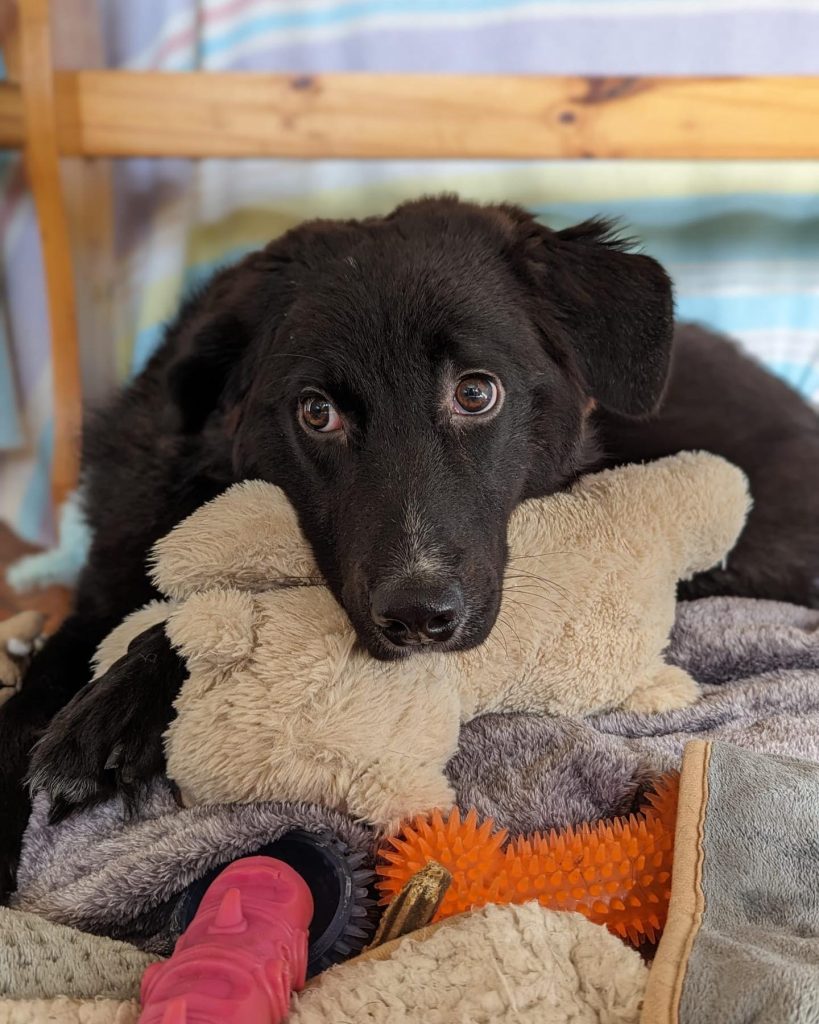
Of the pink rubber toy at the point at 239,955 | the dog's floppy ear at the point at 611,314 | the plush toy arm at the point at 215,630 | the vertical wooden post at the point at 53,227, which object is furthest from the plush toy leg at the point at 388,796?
the vertical wooden post at the point at 53,227

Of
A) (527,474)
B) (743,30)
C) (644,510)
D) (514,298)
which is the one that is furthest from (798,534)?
(743,30)

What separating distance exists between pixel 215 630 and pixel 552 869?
54cm

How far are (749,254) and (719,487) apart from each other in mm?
1806

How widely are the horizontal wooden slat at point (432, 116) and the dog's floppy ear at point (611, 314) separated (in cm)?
102

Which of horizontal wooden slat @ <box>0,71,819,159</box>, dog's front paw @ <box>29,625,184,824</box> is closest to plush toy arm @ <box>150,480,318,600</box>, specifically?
dog's front paw @ <box>29,625,184,824</box>

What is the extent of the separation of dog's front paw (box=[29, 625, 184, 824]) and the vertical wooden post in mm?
1185

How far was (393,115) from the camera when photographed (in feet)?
8.24

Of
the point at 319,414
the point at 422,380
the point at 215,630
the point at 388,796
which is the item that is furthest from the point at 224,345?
the point at 388,796

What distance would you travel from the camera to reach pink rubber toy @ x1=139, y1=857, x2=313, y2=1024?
0.90m

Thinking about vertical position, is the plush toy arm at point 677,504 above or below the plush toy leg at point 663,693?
above

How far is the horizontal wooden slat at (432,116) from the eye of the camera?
246cm

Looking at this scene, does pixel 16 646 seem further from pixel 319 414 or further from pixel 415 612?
pixel 415 612

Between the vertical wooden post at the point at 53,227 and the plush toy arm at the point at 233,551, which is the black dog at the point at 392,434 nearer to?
the plush toy arm at the point at 233,551

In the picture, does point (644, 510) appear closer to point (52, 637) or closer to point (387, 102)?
point (52, 637)
